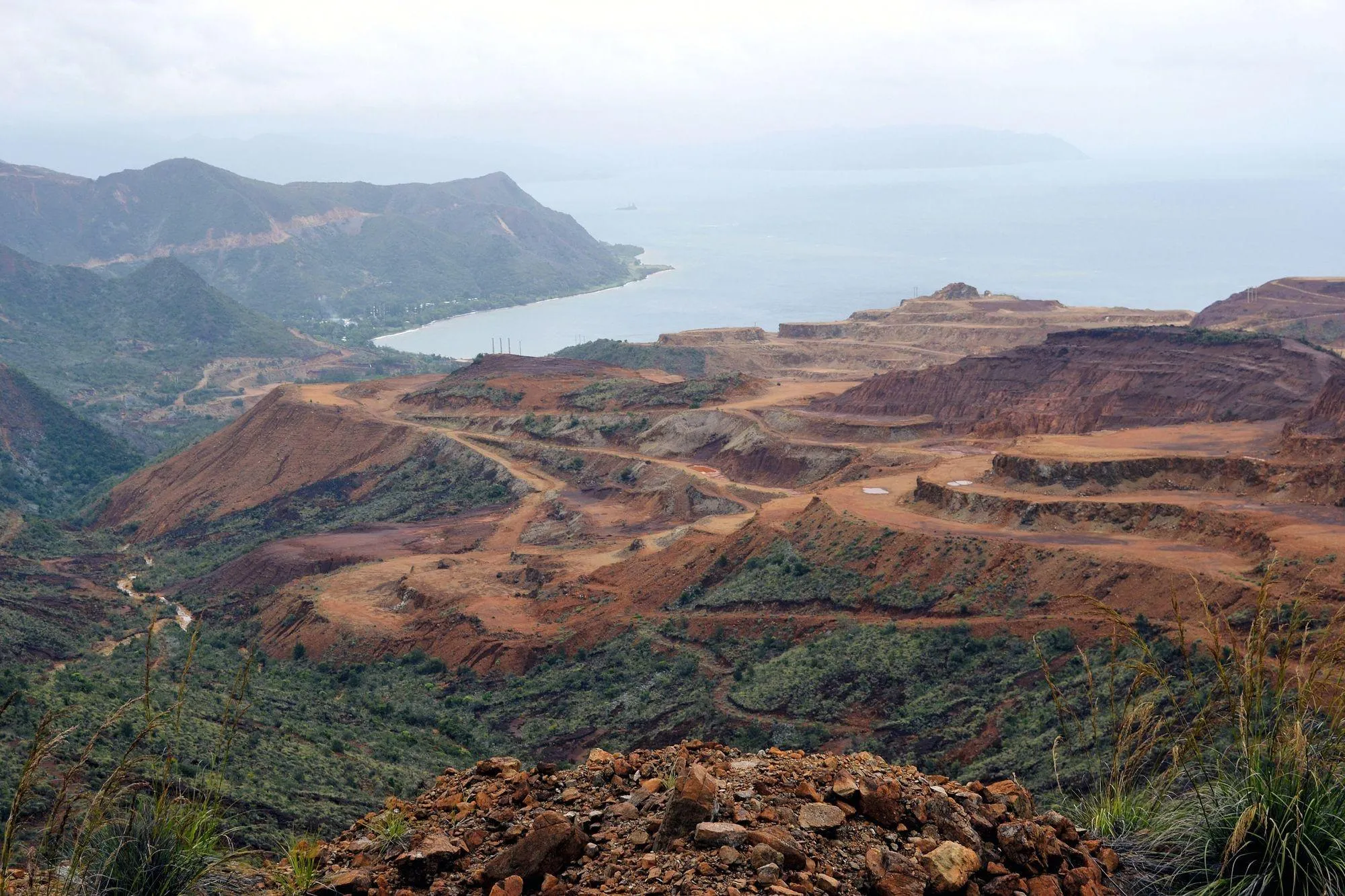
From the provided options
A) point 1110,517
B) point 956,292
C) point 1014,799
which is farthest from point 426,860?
point 956,292

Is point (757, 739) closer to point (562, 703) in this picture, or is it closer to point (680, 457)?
point (562, 703)

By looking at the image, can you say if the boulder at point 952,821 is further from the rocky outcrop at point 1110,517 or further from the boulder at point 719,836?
the rocky outcrop at point 1110,517

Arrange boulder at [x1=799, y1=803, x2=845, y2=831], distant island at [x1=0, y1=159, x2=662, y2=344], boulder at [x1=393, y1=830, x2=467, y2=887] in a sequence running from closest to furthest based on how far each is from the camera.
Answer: boulder at [x1=799, y1=803, x2=845, y2=831], boulder at [x1=393, y1=830, x2=467, y2=887], distant island at [x1=0, y1=159, x2=662, y2=344]

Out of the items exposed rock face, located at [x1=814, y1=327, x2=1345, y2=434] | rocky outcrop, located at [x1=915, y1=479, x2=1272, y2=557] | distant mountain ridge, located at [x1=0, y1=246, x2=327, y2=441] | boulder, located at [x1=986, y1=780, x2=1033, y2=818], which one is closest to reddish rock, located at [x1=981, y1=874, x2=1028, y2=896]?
boulder, located at [x1=986, y1=780, x2=1033, y2=818]

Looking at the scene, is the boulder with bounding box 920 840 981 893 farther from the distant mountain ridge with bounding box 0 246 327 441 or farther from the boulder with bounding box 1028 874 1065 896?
the distant mountain ridge with bounding box 0 246 327 441

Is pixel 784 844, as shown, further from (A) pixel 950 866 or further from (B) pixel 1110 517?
(B) pixel 1110 517

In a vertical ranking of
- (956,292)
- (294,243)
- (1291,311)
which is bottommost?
(1291,311)

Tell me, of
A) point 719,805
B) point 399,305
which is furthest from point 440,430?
point 399,305
